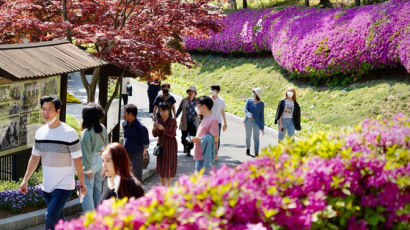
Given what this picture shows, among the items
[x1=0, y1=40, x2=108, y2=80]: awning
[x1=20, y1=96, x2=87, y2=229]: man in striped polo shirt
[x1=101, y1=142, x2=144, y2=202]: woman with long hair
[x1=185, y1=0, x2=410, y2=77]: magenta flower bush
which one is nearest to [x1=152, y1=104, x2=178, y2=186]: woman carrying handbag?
[x1=0, y1=40, x2=108, y2=80]: awning

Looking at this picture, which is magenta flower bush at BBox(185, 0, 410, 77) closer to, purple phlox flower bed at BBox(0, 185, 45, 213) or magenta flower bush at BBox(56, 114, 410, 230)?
purple phlox flower bed at BBox(0, 185, 45, 213)

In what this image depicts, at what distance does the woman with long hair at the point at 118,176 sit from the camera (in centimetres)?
592

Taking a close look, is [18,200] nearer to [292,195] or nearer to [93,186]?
[93,186]

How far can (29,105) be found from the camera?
1049 centimetres

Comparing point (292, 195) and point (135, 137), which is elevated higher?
point (292, 195)

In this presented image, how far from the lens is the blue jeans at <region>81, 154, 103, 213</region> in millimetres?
8711

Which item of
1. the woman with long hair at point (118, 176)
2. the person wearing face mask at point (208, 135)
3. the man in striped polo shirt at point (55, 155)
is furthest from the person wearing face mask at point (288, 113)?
the woman with long hair at point (118, 176)

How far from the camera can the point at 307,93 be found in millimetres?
23766

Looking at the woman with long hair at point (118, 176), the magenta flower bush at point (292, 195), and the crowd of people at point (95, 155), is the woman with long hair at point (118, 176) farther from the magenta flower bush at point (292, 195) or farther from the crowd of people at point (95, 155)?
the magenta flower bush at point (292, 195)

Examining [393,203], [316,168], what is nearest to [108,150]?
[316,168]

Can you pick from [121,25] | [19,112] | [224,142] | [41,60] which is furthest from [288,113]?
[19,112]

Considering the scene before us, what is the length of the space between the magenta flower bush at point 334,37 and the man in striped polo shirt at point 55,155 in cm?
1226

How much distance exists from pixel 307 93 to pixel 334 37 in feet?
7.49

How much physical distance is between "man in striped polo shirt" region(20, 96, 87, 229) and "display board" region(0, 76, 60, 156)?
2477mm
